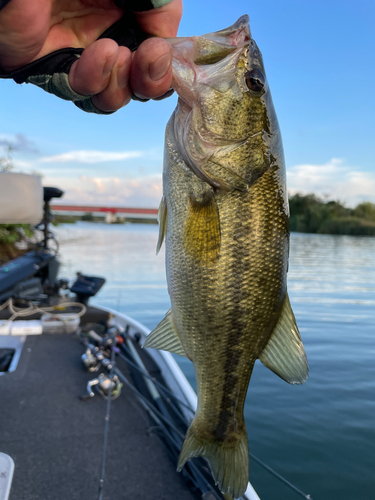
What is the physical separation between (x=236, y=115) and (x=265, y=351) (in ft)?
3.76

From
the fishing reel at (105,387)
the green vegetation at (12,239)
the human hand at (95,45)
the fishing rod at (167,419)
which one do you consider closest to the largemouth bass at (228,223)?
the human hand at (95,45)

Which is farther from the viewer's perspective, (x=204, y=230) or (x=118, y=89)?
(x=204, y=230)

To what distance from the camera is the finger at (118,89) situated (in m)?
1.43

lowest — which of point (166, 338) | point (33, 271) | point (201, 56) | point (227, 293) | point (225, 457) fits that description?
point (33, 271)

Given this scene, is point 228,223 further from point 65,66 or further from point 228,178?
point 65,66

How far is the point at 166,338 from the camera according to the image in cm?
184

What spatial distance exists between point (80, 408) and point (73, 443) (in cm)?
54

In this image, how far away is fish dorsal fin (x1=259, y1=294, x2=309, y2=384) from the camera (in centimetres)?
166

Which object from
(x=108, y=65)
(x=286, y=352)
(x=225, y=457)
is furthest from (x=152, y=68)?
(x=225, y=457)

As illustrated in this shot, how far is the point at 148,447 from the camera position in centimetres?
351

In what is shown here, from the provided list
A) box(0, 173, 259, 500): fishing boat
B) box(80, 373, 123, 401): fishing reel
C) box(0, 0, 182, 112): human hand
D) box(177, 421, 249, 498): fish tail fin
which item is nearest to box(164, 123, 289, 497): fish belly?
box(177, 421, 249, 498): fish tail fin

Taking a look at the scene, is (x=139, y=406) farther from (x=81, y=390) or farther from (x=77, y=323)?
(x=77, y=323)

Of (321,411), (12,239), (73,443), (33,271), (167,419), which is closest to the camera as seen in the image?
(73,443)

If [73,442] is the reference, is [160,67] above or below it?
above
